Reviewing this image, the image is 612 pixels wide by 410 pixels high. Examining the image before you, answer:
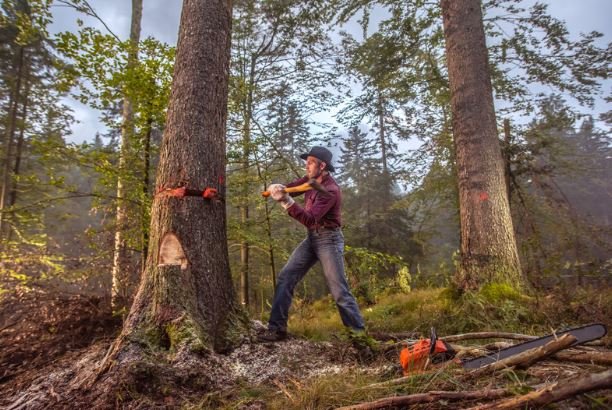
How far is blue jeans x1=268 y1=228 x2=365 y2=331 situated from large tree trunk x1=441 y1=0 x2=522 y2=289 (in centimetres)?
241

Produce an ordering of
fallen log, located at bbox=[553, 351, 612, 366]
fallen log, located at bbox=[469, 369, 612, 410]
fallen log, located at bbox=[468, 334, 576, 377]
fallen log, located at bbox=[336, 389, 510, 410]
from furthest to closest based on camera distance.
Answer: fallen log, located at bbox=[553, 351, 612, 366] → fallen log, located at bbox=[468, 334, 576, 377] → fallen log, located at bbox=[336, 389, 510, 410] → fallen log, located at bbox=[469, 369, 612, 410]

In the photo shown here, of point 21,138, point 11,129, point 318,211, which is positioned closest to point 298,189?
point 318,211

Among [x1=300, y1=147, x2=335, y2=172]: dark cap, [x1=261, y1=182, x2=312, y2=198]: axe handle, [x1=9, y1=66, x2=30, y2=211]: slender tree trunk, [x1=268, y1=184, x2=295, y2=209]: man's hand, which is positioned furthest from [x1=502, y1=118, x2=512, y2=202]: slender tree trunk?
[x1=9, y1=66, x2=30, y2=211]: slender tree trunk

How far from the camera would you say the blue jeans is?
145 inches

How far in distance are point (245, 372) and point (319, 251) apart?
153 centimetres

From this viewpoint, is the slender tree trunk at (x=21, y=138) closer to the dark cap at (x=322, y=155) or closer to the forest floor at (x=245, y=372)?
the forest floor at (x=245, y=372)

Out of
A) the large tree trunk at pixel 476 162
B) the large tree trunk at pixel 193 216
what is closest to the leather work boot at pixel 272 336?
the large tree trunk at pixel 193 216

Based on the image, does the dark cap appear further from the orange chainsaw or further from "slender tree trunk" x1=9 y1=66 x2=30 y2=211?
"slender tree trunk" x1=9 y1=66 x2=30 y2=211

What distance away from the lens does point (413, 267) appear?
62.9 ft

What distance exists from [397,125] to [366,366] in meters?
7.08

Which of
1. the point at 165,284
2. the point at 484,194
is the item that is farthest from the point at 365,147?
the point at 165,284

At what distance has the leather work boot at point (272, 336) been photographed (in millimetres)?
3471

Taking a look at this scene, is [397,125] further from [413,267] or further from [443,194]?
[413,267]

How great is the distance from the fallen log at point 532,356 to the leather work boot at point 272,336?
2083 mm
